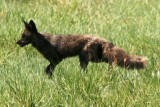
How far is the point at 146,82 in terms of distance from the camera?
6910mm

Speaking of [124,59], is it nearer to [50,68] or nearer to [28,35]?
[50,68]

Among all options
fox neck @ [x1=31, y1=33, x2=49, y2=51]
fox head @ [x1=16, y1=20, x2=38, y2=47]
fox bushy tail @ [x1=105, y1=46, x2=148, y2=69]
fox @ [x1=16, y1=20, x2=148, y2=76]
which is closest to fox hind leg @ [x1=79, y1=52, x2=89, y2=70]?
fox @ [x1=16, y1=20, x2=148, y2=76]

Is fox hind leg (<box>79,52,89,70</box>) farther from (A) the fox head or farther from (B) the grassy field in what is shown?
(A) the fox head

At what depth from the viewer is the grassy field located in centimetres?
627

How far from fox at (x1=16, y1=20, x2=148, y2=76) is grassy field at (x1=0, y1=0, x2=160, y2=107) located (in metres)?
0.16

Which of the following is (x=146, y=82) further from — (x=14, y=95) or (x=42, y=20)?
(x=42, y=20)

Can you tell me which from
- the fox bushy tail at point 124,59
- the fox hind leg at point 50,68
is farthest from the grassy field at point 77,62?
the fox bushy tail at point 124,59

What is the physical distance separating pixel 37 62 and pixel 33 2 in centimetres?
587

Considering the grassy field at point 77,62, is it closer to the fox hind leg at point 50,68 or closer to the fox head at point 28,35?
the fox hind leg at point 50,68

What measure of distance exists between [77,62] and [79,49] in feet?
0.69

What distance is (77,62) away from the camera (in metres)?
8.92

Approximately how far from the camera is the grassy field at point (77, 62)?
6266 millimetres

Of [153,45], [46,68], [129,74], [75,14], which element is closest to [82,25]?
[75,14]

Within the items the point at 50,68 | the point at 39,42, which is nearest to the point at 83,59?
the point at 50,68
